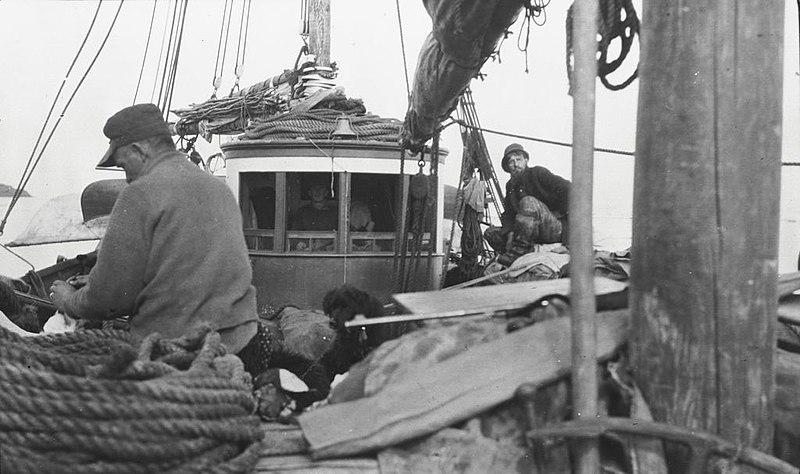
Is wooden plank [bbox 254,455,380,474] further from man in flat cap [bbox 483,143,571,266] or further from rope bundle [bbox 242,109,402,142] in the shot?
rope bundle [bbox 242,109,402,142]

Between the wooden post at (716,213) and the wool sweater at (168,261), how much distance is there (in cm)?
150

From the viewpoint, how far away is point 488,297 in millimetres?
2031

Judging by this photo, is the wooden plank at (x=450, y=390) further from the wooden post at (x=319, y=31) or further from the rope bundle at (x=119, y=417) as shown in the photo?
the wooden post at (x=319, y=31)

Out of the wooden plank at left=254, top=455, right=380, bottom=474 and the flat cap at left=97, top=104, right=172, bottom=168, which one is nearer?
the wooden plank at left=254, top=455, right=380, bottom=474

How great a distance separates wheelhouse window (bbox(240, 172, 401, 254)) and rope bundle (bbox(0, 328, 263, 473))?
5.34 m

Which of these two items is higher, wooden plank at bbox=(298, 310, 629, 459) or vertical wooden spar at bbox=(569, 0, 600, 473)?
vertical wooden spar at bbox=(569, 0, 600, 473)

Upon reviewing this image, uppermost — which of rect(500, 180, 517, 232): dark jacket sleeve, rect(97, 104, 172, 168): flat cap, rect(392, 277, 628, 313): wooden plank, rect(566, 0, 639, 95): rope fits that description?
rect(566, 0, 639, 95): rope

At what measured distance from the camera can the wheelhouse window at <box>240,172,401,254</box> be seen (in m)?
6.92

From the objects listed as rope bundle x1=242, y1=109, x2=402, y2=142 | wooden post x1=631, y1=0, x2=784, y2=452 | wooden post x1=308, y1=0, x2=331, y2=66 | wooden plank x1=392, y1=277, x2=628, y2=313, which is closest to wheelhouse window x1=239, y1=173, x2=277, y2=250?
rope bundle x1=242, y1=109, x2=402, y2=142

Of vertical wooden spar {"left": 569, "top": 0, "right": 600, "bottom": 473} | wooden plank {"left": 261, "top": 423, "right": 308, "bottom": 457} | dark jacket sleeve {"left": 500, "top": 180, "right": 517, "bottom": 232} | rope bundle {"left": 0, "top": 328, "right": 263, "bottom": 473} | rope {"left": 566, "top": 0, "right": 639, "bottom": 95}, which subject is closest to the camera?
rope bundle {"left": 0, "top": 328, "right": 263, "bottom": 473}

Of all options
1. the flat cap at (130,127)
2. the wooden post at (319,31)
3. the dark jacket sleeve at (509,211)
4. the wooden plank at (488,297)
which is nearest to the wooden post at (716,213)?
the wooden plank at (488,297)

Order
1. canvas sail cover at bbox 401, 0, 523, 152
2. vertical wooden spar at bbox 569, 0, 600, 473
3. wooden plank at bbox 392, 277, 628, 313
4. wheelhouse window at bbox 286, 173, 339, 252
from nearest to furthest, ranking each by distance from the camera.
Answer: vertical wooden spar at bbox 569, 0, 600, 473 → wooden plank at bbox 392, 277, 628, 313 → canvas sail cover at bbox 401, 0, 523, 152 → wheelhouse window at bbox 286, 173, 339, 252

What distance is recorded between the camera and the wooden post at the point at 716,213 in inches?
58.7

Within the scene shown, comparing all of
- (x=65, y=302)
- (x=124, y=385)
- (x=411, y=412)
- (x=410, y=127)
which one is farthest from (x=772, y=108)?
(x=410, y=127)
